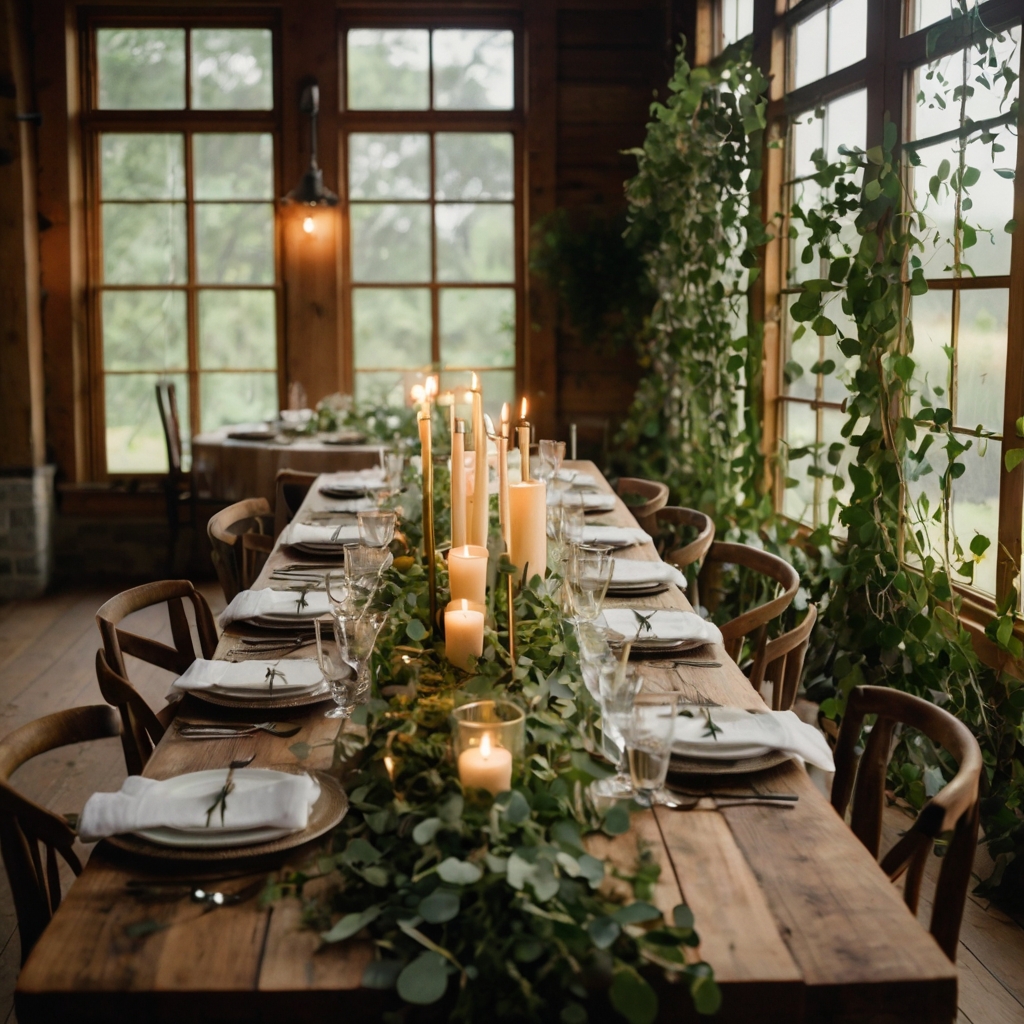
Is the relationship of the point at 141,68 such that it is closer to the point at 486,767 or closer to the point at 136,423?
the point at 136,423

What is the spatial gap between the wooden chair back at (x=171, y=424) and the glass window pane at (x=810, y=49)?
3.25 meters

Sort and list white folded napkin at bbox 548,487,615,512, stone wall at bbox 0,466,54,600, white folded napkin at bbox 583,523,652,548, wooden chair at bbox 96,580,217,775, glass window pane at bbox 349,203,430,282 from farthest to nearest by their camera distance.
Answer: glass window pane at bbox 349,203,430,282, stone wall at bbox 0,466,54,600, white folded napkin at bbox 548,487,615,512, white folded napkin at bbox 583,523,652,548, wooden chair at bbox 96,580,217,775

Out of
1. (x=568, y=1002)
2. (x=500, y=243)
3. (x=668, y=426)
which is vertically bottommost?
(x=568, y=1002)

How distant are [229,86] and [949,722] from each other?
5.51 metres

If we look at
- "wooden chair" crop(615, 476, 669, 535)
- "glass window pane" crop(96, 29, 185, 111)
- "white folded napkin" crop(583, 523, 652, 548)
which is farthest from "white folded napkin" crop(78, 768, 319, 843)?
"glass window pane" crop(96, 29, 185, 111)

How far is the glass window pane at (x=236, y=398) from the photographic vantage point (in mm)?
6293

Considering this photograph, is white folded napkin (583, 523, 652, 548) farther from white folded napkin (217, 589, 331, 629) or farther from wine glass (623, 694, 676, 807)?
wine glass (623, 694, 676, 807)

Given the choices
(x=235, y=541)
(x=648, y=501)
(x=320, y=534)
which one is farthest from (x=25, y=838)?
(x=648, y=501)

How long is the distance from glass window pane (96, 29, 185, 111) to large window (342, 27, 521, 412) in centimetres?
88

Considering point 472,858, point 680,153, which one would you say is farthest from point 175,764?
point 680,153

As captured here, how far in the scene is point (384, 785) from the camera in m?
1.40

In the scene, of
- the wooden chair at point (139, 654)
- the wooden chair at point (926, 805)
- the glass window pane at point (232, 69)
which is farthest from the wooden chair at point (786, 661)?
the glass window pane at point (232, 69)

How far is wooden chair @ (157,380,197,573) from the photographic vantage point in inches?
227

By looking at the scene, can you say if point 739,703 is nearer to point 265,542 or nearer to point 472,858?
point 472,858
